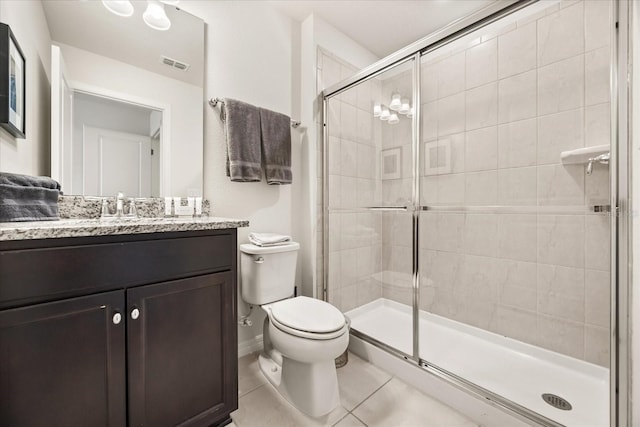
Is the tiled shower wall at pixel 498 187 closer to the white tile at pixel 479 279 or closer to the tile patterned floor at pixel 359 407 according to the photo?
the white tile at pixel 479 279

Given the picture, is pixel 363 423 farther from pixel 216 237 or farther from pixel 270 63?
pixel 270 63

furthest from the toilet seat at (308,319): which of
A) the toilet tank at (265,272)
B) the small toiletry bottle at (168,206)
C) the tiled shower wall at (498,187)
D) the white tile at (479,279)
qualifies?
the white tile at (479,279)

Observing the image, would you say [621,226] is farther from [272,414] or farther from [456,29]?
[272,414]

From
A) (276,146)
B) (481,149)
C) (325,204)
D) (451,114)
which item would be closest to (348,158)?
(325,204)

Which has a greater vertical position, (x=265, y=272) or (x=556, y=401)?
(x=265, y=272)

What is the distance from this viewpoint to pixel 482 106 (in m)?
1.90

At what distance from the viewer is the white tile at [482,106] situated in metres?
1.85

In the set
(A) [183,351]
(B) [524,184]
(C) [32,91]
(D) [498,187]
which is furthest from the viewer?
(D) [498,187]

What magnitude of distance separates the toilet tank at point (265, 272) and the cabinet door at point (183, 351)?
44 cm

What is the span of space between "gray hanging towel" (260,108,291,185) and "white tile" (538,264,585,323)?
177 centimetres

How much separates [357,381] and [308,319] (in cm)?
55

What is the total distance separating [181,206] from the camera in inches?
59.8

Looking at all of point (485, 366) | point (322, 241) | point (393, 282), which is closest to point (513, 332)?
point (485, 366)

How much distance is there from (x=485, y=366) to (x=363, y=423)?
0.89 metres
